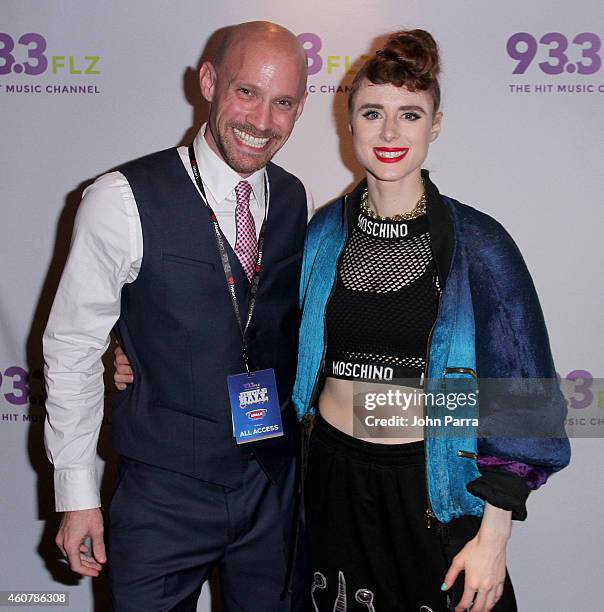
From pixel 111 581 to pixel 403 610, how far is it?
69 centimetres

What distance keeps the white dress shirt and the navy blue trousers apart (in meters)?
0.11

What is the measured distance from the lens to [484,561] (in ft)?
5.32

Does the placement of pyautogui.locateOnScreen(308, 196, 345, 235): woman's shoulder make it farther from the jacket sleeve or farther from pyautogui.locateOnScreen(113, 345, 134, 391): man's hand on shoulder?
pyautogui.locateOnScreen(113, 345, 134, 391): man's hand on shoulder

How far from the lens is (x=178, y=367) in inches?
68.5

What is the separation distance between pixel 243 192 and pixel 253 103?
0.21 meters

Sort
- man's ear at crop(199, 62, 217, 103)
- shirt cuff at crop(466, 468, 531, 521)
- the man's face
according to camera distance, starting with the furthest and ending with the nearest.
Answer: man's ear at crop(199, 62, 217, 103), the man's face, shirt cuff at crop(466, 468, 531, 521)

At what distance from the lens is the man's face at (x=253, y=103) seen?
1790 mm

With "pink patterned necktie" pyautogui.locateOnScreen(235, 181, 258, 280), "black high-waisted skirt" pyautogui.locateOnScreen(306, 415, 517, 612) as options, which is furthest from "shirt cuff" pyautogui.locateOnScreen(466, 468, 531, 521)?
"pink patterned necktie" pyautogui.locateOnScreen(235, 181, 258, 280)

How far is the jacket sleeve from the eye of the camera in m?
1.62

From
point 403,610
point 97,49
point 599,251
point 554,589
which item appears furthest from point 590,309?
point 97,49
